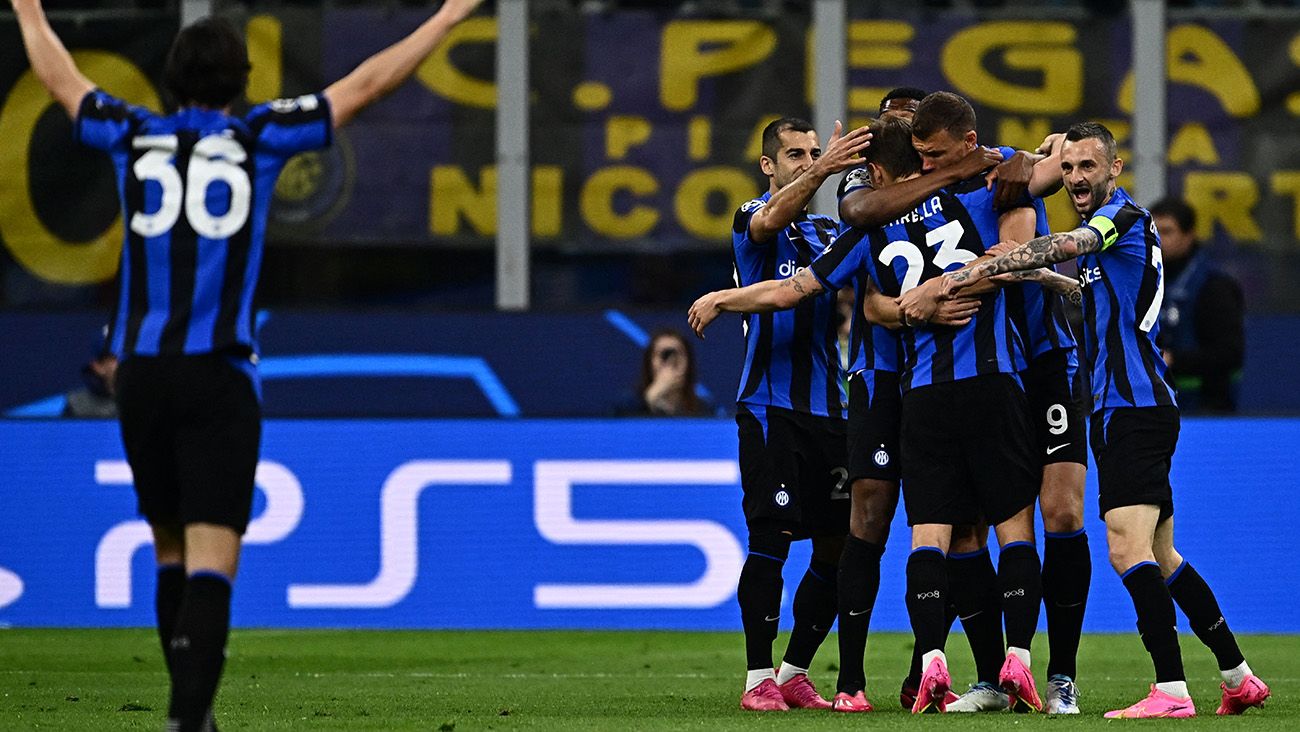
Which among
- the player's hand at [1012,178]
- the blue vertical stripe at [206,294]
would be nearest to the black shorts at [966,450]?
the player's hand at [1012,178]

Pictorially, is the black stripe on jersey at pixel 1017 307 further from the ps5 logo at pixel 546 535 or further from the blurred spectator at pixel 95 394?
the blurred spectator at pixel 95 394

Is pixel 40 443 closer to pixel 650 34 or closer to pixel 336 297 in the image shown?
pixel 336 297

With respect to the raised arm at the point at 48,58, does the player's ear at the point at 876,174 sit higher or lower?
lower

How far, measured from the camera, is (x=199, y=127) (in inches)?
191

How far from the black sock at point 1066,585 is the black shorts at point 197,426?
2.91 meters

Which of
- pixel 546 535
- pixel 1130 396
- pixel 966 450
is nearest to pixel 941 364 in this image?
pixel 966 450

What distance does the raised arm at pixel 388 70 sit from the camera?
4.80 metres

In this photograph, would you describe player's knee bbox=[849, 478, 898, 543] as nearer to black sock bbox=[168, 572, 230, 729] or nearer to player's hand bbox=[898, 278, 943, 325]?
player's hand bbox=[898, 278, 943, 325]

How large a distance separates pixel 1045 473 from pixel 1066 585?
403mm

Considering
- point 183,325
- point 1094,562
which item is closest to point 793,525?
point 183,325

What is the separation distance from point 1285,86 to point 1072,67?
154cm

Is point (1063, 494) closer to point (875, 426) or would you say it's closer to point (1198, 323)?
point (875, 426)

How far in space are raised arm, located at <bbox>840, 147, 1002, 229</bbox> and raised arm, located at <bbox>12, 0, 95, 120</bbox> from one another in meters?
2.50

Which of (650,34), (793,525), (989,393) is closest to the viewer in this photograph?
(989,393)
